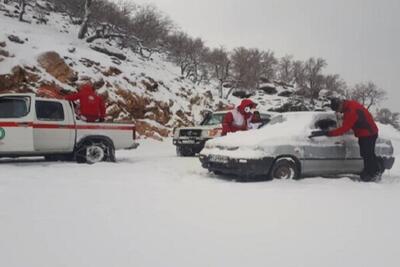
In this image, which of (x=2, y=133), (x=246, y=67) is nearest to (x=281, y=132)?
(x=2, y=133)

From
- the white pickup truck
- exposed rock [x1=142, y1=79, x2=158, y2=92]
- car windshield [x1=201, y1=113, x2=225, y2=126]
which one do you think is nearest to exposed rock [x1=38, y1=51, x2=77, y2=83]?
exposed rock [x1=142, y1=79, x2=158, y2=92]

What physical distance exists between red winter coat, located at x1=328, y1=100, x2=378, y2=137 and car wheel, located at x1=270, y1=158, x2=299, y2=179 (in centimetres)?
105

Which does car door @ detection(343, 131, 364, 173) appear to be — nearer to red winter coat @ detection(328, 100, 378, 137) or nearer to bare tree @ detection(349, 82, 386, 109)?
red winter coat @ detection(328, 100, 378, 137)

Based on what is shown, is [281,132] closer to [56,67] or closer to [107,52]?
[56,67]

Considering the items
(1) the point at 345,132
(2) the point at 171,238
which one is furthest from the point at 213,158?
(2) the point at 171,238

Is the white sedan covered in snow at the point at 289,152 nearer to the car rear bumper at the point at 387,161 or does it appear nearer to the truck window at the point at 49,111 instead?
the car rear bumper at the point at 387,161

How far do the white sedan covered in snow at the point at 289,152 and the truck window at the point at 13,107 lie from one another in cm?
438

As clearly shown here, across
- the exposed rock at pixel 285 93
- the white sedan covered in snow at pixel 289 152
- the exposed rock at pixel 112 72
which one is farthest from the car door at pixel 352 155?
the exposed rock at pixel 285 93

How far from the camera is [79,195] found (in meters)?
6.66

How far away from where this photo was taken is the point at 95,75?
21797mm

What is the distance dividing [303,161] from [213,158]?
1809mm

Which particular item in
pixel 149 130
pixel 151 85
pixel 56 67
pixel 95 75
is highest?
pixel 56 67

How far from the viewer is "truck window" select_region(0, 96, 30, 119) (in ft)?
34.1

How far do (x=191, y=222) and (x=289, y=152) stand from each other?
162 inches
